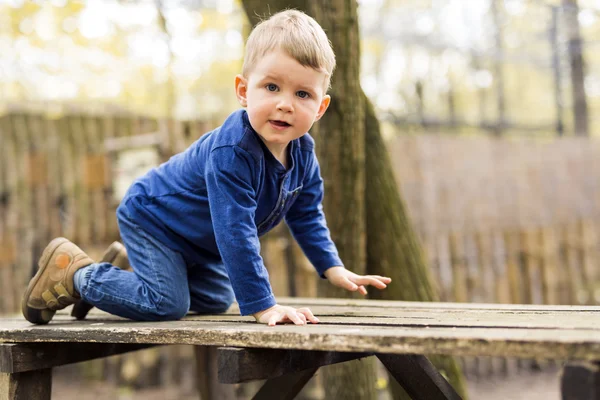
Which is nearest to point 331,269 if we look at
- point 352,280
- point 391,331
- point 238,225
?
point 352,280

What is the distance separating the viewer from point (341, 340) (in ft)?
5.76

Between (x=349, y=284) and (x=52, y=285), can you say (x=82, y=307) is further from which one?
(x=349, y=284)

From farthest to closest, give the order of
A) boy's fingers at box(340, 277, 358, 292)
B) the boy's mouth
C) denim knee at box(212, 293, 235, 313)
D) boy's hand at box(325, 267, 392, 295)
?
denim knee at box(212, 293, 235, 313) → boy's fingers at box(340, 277, 358, 292) → boy's hand at box(325, 267, 392, 295) → the boy's mouth

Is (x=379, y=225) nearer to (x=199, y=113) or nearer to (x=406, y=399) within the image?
(x=406, y=399)

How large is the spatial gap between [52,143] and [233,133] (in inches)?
160

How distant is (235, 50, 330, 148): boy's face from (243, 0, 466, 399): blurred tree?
1.07m

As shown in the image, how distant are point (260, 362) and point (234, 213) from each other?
53cm

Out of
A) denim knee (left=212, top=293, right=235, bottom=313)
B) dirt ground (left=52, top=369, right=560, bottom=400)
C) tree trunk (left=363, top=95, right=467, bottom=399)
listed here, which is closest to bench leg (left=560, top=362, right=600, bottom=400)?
denim knee (left=212, top=293, right=235, bottom=313)

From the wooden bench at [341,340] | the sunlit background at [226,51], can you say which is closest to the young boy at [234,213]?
the wooden bench at [341,340]

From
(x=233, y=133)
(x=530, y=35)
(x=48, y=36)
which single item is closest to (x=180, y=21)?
(x=48, y=36)

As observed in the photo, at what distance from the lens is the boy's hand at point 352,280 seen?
102 inches

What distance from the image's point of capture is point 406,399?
128 inches

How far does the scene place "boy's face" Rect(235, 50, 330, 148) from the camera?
7.51 feet

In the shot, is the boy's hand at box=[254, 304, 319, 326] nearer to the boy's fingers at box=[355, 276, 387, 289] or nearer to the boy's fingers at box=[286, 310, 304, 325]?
the boy's fingers at box=[286, 310, 304, 325]
